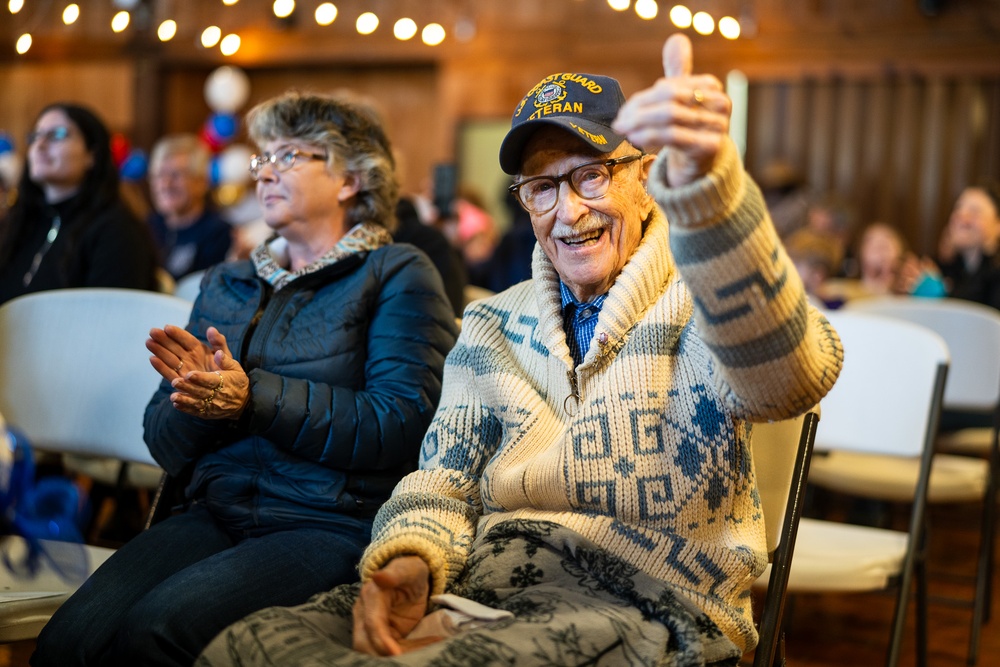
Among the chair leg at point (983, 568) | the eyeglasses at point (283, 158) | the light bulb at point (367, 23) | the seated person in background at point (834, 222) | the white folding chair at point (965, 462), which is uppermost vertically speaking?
the light bulb at point (367, 23)

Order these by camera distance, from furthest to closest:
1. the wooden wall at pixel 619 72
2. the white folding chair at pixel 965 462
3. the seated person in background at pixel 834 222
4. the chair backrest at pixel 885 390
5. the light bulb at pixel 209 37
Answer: the wooden wall at pixel 619 72 → the seated person in background at pixel 834 222 → the white folding chair at pixel 965 462 → the light bulb at pixel 209 37 → the chair backrest at pixel 885 390

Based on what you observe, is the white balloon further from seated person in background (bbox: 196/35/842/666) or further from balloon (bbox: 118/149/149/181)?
seated person in background (bbox: 196/35/842/666)

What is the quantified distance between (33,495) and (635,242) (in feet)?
3.21

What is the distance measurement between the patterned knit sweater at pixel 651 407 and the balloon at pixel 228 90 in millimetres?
7629

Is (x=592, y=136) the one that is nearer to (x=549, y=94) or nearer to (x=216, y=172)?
(x=549, y=94)

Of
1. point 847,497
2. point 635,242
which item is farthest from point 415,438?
point 847,497

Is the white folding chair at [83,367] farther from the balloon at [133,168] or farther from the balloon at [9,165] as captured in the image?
the balloon at [133,168]

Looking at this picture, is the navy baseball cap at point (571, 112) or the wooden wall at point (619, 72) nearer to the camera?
the navy baseball cap at point (571, 112)

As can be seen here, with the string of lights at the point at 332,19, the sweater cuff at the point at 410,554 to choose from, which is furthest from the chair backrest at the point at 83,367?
the sweater cuff at the point at 410,554

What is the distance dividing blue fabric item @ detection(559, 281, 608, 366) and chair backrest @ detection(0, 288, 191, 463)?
0.98 metres

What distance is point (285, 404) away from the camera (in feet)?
6.40

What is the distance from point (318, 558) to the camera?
1847mm

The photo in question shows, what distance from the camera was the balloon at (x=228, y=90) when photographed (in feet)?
29.1

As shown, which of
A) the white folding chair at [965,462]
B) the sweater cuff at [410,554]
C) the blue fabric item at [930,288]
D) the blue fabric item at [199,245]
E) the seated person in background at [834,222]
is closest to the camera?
the sweater cuff at [410,554]
